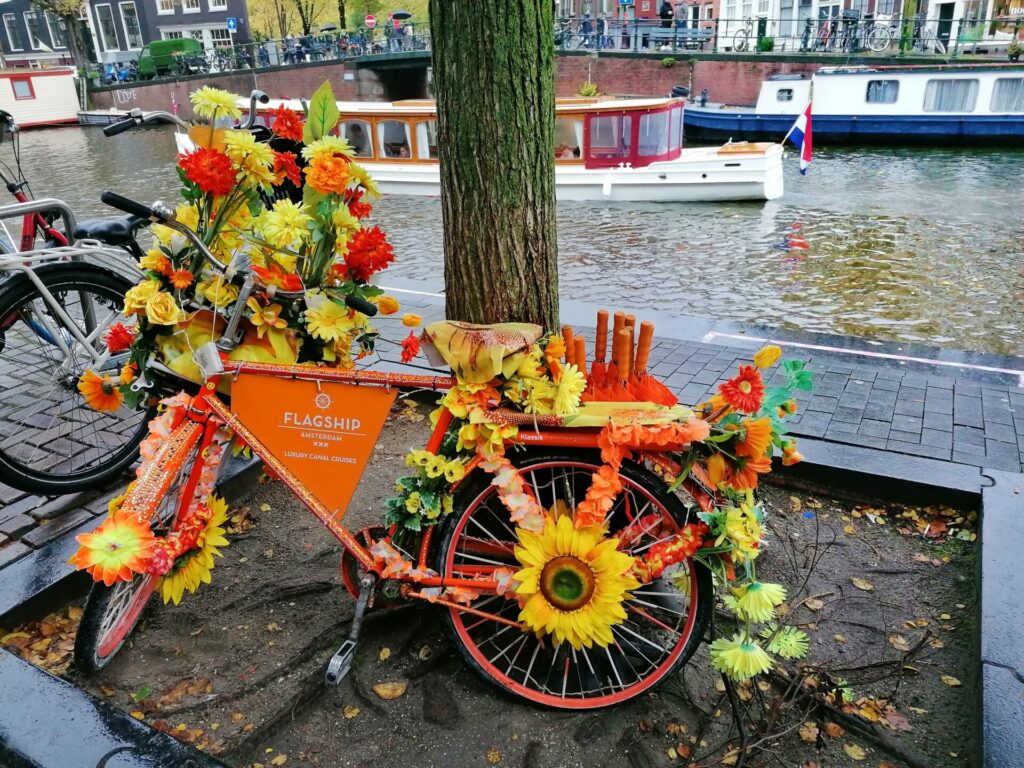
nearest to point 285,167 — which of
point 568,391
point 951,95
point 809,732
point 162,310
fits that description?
point 162,310

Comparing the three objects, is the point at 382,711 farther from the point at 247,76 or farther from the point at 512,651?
the point at 247,76

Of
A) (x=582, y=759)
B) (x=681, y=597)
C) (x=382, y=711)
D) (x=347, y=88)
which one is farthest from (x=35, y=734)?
(x=347, y=88)

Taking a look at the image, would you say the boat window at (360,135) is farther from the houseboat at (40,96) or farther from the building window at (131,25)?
the building window at (131,25)

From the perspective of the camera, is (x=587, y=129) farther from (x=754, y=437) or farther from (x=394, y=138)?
(x=754, y=437)

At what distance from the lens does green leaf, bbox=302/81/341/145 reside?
2641mm

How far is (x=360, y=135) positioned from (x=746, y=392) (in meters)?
14.7

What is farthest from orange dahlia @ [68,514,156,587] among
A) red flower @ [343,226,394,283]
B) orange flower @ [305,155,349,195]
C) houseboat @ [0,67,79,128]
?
houseboat @ [0,67,79,128]

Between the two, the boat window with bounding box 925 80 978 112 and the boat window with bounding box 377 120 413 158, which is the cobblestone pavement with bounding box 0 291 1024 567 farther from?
the boat window with bounding box 925 80 978 112

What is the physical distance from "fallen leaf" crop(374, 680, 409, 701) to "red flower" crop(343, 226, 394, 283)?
4.77 feet

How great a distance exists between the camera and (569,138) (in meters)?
14.5

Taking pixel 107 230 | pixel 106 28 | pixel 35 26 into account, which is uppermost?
pixel 35 26

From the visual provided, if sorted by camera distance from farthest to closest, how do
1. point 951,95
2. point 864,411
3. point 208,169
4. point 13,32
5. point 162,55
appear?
1. point 13,32
2. point 162,55
3. point 951,95
4. point 864,411
5. point 208,169

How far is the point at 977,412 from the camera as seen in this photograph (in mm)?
4578

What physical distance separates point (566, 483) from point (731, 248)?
29.5 ft
